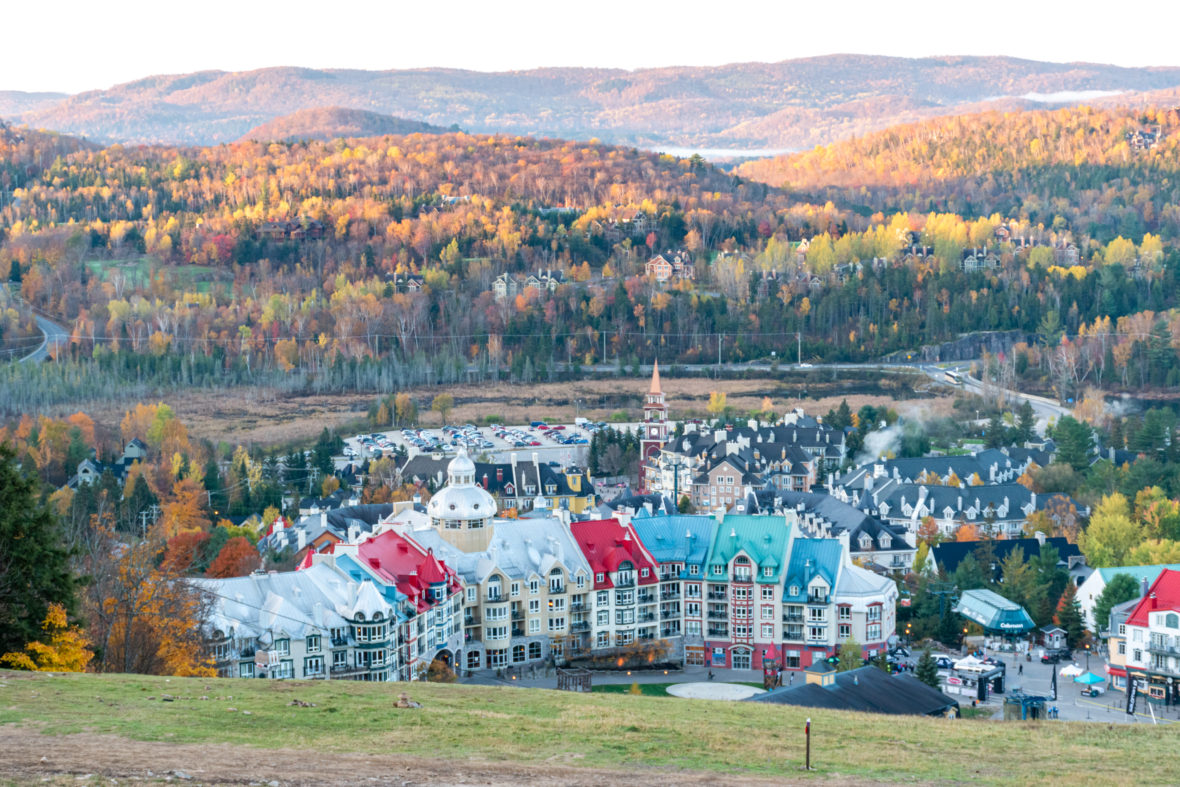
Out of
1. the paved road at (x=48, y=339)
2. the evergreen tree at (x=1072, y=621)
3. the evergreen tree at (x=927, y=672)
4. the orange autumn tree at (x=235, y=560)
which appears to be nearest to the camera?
the evergreen tree at (x=927, y=672)

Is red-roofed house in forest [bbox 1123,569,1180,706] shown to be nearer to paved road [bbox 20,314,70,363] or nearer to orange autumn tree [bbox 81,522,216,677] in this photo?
orange autumn tree [bbox 81,522,216,677]

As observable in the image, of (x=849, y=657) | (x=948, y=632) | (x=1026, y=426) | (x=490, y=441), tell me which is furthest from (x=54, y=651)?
(x=1026, y=426)

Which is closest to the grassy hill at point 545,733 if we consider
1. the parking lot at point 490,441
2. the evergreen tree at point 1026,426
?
the parking lot at point 490,441

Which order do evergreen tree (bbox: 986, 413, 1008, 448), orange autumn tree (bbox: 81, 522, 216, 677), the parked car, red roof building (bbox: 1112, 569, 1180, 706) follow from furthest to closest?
1. evergreen tree (bbox: 986, 413, 1008, 448)
2. the parked car
3. red roof building (bbox: 1112, 569, 1180, 706)
4. orange autumn tree (bbox: 81, 522, 216, 677)

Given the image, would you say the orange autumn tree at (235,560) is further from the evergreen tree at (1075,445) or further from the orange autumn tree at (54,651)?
the evergreen tree at (1075,445)

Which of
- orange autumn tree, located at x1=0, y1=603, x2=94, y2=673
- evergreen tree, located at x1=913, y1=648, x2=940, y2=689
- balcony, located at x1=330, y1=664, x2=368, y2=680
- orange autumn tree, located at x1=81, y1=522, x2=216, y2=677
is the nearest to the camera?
orange autumn tree, located at x1=0, y1=603, x2=94, y2=673

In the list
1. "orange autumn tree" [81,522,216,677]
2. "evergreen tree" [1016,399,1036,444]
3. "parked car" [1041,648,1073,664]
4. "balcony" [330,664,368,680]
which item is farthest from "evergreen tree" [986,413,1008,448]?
"orange autumn tree" [81,522,216,677]

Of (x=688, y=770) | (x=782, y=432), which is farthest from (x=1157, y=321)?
(x=688, y=770)

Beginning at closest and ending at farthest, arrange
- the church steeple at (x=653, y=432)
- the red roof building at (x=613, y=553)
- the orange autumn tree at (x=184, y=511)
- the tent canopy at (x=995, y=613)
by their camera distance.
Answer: the red roof building at (x=613, y=553)
the tent canopy at (x=995, y=613)
the orange autumn tree at (x=184, y=511)
the church steeple at (x=653, y=432)

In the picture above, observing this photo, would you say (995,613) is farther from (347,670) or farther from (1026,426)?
(1026,426)
